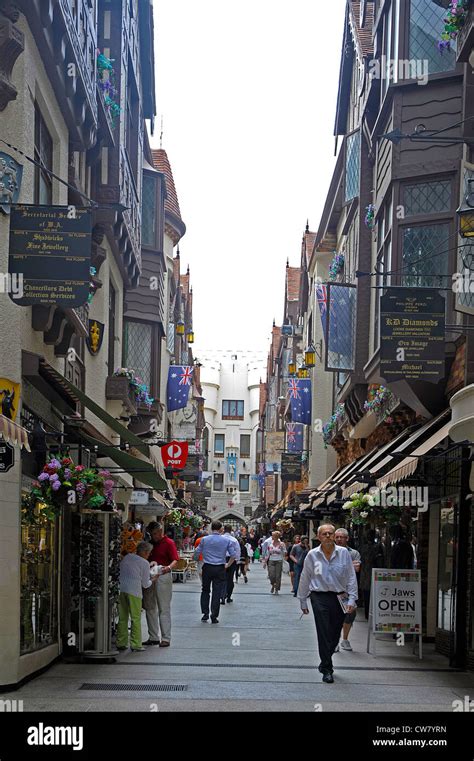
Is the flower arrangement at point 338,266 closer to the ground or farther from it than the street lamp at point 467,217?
farther from it

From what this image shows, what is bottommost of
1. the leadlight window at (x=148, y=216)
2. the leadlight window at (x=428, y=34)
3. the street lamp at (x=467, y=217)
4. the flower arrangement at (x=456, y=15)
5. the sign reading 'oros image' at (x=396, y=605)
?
the sign reading 'oros image' at (x=396, y=605)

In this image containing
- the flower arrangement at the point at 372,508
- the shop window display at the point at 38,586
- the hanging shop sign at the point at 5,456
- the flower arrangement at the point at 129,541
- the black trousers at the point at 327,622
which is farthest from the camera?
the flower arrangement at the point at 372,508

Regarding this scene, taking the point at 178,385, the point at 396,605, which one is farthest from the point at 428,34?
the point at 178,385

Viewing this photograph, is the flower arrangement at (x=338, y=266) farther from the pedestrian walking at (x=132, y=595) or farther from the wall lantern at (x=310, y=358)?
the pedestrian walking at (x=132, y=595)

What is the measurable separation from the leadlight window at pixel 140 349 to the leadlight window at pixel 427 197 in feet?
41.0

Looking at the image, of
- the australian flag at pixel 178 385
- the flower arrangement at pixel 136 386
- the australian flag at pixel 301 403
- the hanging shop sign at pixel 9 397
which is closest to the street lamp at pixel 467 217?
the hanging shop sign at pixel 9 397

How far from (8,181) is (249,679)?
5838 mm

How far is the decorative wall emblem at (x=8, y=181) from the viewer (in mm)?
11031

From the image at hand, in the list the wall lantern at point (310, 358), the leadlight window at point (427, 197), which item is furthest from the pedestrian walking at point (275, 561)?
the leadlight window at point (427, 197)

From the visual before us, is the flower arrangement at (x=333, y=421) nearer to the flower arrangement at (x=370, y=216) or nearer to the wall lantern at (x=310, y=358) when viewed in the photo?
the wall lantern at (x=310, y=358)

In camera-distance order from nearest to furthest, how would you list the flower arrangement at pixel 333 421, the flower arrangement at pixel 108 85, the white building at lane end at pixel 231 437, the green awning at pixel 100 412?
the green awning at pixel 100 412 → the flower arrangement at pixel 108 85 → the flower arrangement at pixel 333 421 → the white building at lane end at pixel 231 437

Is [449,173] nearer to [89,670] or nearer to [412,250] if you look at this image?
[412,250]

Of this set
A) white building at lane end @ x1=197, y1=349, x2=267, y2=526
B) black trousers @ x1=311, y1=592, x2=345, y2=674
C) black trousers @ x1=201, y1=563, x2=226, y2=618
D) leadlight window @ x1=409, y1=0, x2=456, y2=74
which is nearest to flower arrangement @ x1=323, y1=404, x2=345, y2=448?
black trousers @ x1=201, y1=563, x2=226, y2=618

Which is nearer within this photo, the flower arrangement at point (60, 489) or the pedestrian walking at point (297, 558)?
the flower arrangement at point (60, 489)
